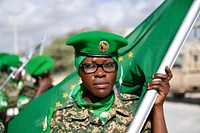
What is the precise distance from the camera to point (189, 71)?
1628 cm

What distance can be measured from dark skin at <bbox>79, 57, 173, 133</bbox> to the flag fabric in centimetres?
40

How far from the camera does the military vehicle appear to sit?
1598cm

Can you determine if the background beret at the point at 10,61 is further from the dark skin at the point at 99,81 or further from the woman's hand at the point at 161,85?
the woman's hand at the point at 161,85

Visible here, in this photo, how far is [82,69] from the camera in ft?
8.11

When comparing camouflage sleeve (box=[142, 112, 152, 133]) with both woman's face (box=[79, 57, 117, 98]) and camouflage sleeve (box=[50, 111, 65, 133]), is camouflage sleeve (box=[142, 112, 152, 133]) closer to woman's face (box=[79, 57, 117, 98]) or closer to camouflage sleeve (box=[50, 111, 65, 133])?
woman's face (box=[79, 57, 117, 98])

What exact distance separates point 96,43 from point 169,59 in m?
0.44

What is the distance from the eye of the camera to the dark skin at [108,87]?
2.24 meters

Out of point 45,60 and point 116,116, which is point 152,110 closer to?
point 116,116

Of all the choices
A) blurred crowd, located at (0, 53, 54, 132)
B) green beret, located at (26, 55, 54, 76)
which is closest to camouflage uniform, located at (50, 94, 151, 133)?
blurred crowd, located at (0, 53, 54, 132)

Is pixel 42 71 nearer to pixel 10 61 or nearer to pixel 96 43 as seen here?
pixel 10 61

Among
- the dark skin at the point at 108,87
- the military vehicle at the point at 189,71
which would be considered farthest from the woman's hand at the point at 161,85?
the military vehicle at the point at 189,71

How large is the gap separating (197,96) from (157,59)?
17033 millimetres

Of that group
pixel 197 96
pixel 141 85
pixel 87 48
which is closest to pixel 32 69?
pixel 141 85

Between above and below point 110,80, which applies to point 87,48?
above
